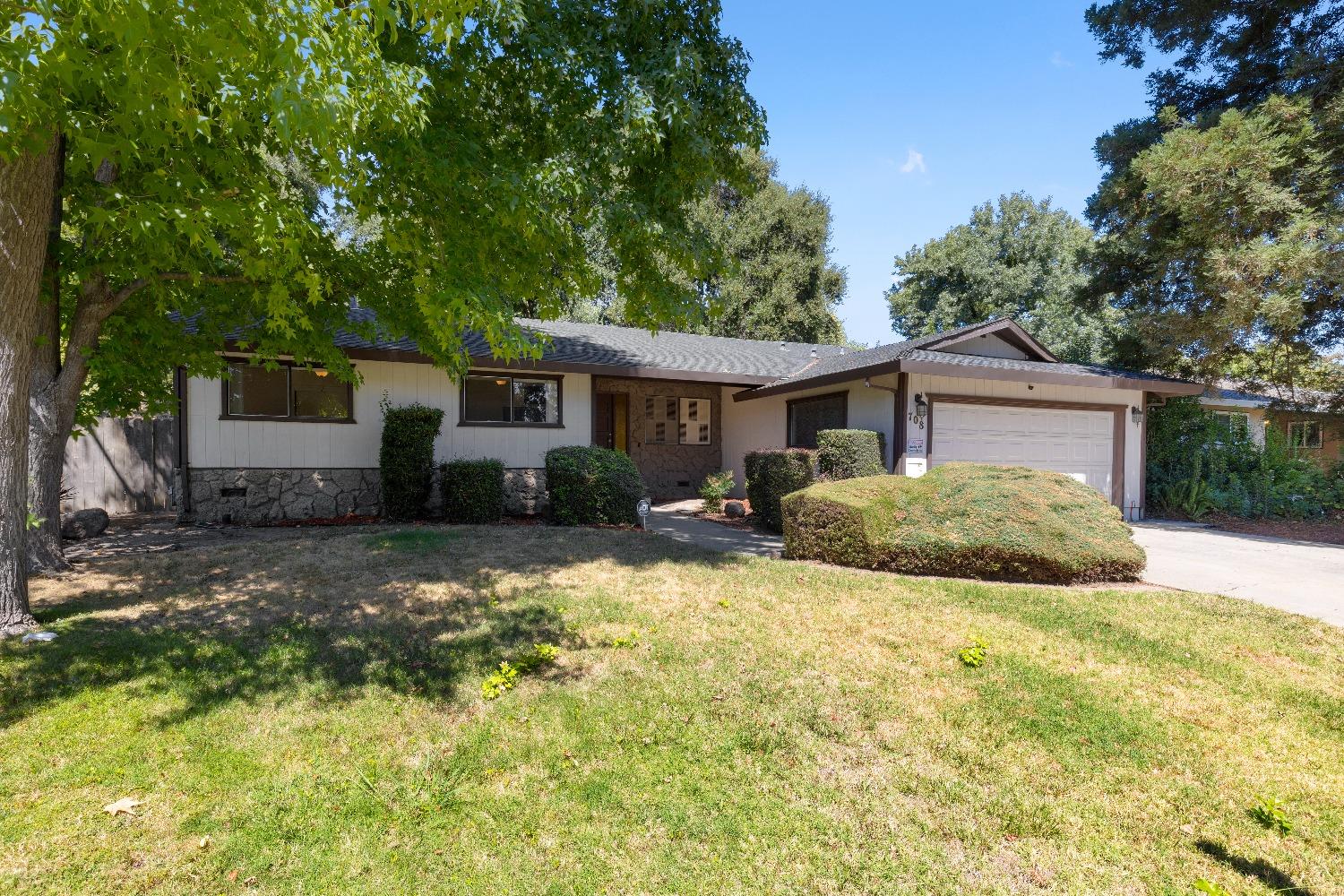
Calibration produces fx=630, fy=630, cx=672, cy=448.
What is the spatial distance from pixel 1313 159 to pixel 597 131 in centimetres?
1323

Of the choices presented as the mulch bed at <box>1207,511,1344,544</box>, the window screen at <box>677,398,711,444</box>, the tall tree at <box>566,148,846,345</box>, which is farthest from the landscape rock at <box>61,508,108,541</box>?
the mulch bed at <box>1207,511,1344,544</box>

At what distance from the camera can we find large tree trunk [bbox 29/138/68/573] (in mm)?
5523

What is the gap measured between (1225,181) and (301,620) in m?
15.7

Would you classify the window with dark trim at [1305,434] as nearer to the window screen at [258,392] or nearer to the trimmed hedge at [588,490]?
the trimmed hedge at [588,490]

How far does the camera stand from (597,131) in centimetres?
682

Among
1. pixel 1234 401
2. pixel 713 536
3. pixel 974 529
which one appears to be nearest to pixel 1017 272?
Result: pixel 1234 401

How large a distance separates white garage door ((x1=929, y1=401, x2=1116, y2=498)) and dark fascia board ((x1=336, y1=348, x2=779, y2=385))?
12.2ft

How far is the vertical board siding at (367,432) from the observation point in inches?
381

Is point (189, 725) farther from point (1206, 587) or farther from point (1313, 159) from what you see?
point (1313, 159)

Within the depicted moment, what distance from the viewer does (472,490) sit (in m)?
9.62

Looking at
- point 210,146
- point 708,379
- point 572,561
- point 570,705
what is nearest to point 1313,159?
point 708,379

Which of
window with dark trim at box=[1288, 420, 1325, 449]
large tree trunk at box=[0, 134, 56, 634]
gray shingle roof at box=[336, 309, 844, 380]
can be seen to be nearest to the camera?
large tree trunk at box=[0, 134, 56, 634]

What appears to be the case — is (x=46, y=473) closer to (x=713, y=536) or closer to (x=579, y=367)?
(x=579, y=367)

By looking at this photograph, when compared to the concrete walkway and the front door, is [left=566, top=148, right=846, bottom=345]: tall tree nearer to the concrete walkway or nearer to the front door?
the front door
